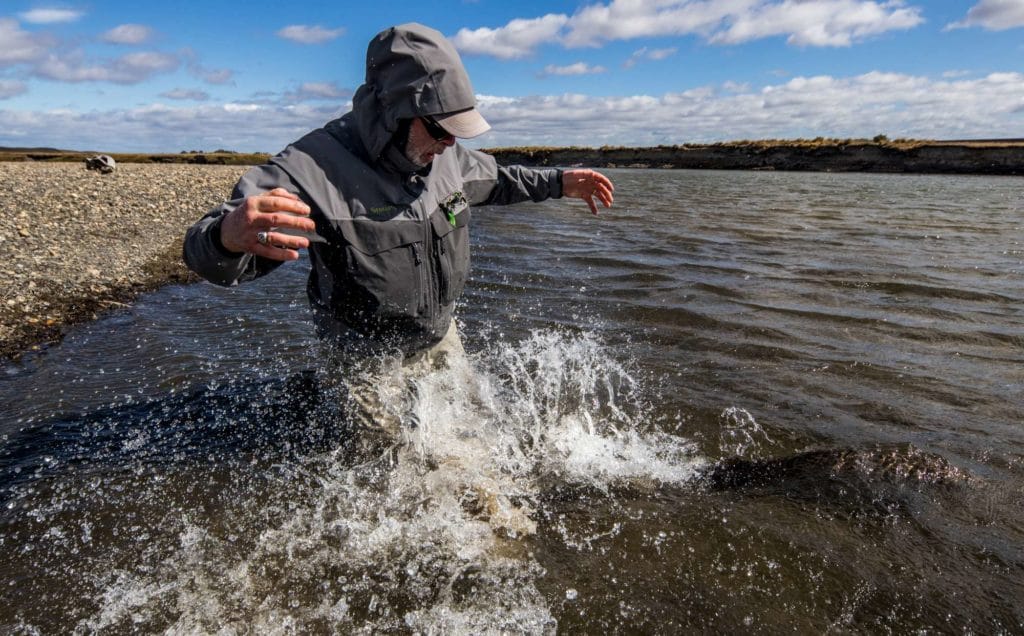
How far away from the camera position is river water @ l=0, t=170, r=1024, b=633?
10.2ft

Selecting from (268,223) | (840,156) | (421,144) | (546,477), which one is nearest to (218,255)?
(268,223)

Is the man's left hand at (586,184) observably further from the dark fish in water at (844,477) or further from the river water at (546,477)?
the dark fish in water at (844,477)

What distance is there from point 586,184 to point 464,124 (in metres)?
1.98

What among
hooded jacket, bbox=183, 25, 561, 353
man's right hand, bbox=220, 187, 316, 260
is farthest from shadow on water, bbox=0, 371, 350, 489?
man's right hand, bbox=220, 187, 316, 260

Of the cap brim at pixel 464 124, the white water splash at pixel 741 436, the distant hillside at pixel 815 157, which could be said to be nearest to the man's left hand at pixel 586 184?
the cap brim at pixel 464 124

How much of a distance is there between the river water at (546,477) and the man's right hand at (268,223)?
1684 mm

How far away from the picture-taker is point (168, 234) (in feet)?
42.2

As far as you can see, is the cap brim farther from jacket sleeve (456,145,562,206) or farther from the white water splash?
the white water splash

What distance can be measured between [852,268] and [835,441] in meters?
7.05

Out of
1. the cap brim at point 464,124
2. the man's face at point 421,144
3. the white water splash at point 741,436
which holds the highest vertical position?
the cap brim at point 464,124

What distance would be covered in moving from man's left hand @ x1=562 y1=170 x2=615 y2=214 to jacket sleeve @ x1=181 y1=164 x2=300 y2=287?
2.77 meters

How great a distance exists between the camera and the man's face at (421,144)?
3287mm

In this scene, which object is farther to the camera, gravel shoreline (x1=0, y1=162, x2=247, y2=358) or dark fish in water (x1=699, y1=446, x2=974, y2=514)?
gravel shoreline (x1=0, y1=162, x2=247, y2=358)

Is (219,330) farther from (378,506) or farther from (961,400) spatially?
(961,400)
